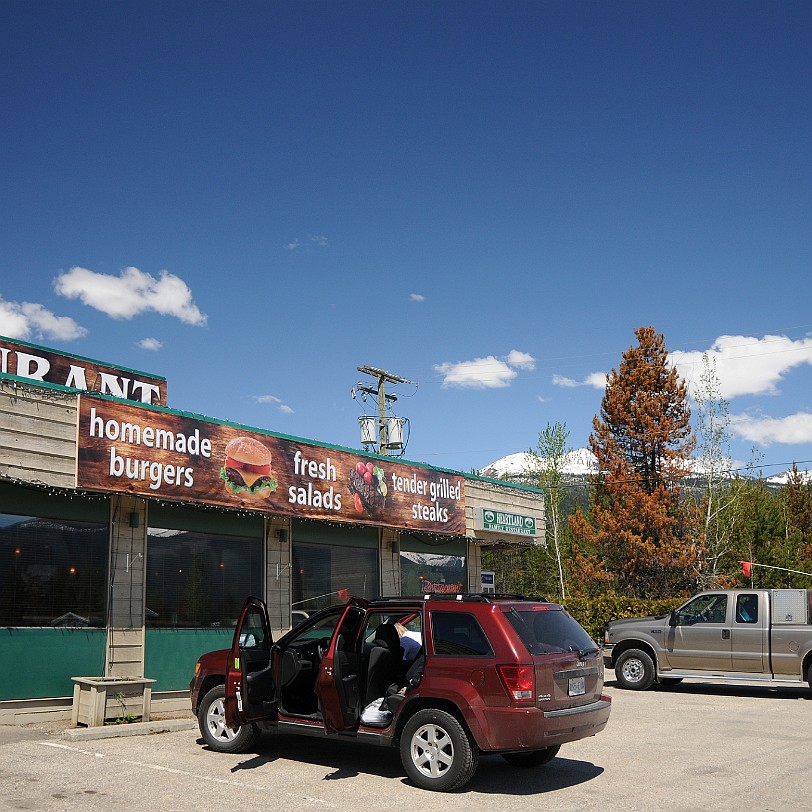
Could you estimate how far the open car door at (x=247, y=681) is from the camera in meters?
9.50

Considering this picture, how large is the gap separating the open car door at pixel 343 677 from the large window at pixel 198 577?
681 centimetres

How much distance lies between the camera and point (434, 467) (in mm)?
21312

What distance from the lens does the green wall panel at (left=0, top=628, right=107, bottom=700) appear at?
13148mm

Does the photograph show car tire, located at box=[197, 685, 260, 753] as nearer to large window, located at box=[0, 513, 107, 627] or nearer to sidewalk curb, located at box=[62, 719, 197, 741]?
sidewalk curb, located at box=[62, 719, 197, 741]

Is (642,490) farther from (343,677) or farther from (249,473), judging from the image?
(343,677)

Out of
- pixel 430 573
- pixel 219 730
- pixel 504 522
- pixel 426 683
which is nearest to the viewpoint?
pixel 426 683

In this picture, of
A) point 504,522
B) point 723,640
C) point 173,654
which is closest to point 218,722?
point 173,654

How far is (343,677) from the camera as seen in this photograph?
30.4 feet

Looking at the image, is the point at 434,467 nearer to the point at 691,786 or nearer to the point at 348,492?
the point at 348,492

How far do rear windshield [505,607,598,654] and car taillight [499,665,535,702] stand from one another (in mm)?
260

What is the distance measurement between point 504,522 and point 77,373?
38.5 feet

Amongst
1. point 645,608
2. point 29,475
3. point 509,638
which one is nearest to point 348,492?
point 29,475

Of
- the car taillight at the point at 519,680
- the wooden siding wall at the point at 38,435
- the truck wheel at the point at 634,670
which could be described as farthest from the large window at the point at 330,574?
the car taillight at the point at 519,680

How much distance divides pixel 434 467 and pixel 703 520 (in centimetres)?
2428
